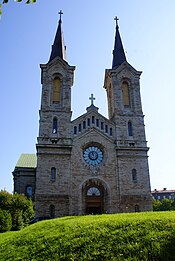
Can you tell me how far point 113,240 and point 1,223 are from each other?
14.3 meters

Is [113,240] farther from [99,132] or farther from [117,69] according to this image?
[117,69]

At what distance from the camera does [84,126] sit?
32125 millimetres

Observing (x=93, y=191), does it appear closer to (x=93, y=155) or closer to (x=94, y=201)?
(x=94, y=201)

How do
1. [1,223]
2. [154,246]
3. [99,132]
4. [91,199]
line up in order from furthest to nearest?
1. [99,132]
2. [91,199]
3. [1,223]
4. [154,246]

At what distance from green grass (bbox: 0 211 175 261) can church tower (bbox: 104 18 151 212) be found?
16.7 m

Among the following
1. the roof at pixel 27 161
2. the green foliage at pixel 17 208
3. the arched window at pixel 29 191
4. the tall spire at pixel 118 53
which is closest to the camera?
the green foliage at pixel 17 208

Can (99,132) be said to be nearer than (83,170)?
No

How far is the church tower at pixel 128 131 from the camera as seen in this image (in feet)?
95.9

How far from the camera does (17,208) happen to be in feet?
84.7

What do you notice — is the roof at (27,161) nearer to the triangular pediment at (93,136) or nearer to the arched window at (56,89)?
the arched window at (56,89)

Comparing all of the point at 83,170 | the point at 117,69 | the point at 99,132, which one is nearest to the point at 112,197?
the point at 83,170

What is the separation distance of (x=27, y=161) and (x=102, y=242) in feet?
105

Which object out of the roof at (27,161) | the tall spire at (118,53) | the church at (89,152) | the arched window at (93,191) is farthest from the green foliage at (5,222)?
the tall spire at (118,53)

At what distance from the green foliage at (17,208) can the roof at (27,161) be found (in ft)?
37.1
